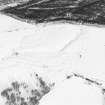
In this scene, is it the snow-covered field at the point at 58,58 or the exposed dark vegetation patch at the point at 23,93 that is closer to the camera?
the snow-covered field at the point at 58,58

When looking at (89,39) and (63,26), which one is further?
(63,26)

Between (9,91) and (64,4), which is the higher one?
(64,4)

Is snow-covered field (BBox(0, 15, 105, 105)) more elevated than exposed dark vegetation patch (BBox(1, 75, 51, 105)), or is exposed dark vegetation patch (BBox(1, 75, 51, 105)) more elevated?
snow-covered field (BBox(0, 15, 105, 105))

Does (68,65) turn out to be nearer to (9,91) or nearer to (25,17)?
(9,91)

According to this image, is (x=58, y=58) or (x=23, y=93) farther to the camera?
(x=58, y=58)

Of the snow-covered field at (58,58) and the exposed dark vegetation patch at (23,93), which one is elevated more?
the snow-covered field at (58,58)

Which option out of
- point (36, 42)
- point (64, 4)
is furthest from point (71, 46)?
point (64, 4)

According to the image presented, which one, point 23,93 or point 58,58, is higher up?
point 58,58

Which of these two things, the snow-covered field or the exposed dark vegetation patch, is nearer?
the snow-covered field
